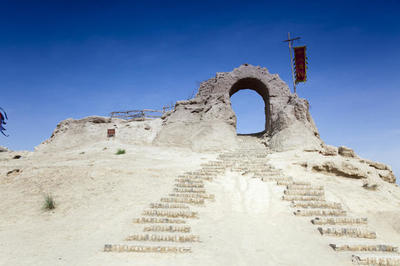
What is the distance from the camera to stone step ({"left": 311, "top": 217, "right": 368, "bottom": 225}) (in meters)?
6.10

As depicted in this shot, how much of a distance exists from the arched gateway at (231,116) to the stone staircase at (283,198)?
148 inches

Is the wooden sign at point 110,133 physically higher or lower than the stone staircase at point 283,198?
higher

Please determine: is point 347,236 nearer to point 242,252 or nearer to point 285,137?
point 242,252

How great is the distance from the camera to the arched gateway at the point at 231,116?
45.2 ft

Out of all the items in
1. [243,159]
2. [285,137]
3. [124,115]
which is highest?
[124,115]

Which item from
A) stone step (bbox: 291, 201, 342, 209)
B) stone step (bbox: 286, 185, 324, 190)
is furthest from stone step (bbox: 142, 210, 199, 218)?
stone step (bbox: 286, 185, 324, 190)

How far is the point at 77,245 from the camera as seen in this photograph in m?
5.02

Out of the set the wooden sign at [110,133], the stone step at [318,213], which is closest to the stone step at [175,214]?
the stone step at [318,213]

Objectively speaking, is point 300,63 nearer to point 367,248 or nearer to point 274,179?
point 274,179

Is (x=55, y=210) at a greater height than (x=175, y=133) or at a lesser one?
lesser

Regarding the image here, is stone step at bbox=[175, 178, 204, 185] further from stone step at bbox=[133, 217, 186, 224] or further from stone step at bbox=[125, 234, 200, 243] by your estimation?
stone step at bbox=[125, 234, 200, 243]

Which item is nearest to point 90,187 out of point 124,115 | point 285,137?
point 285,137

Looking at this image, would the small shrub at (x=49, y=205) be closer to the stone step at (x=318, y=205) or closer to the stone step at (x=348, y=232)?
the stone step at (x=318, y=205)

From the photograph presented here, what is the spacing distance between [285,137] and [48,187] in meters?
10.5
